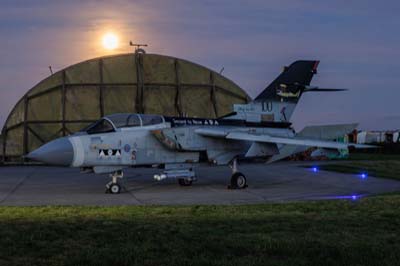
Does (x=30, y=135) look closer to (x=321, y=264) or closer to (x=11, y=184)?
(x=11, y=184)

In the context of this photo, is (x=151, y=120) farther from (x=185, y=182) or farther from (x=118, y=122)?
(x=185, y=182)

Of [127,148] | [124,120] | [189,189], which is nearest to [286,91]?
[189,189]

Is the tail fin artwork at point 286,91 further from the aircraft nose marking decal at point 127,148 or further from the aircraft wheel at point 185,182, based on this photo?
the aircraft nose marking decal at point 127,148

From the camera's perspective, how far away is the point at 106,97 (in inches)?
1303

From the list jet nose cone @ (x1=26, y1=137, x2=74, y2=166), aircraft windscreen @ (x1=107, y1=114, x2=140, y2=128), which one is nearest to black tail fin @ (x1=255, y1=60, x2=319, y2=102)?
aircraft windscreen @ (x1=107, y1=114, x2=140, y2=128)

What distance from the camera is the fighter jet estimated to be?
1507cm

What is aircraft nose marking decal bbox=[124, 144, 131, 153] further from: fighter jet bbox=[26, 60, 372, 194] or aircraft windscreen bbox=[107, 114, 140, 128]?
aircraft windscreen bbox=[107, 114, 140, 128]

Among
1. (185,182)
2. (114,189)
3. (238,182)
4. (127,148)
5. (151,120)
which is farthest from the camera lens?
(185,182)

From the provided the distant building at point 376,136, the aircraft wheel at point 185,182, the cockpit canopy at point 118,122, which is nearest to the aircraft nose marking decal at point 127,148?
the cockpit canopy at point 118,122

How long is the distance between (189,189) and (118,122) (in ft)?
9.57

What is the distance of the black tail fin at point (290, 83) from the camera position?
1914 cm

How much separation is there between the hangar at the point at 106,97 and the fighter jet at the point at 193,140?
14269 mm

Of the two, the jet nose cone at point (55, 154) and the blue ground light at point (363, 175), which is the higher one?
→ the jet nose cone at point (55, 154)

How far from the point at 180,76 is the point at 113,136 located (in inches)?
760
